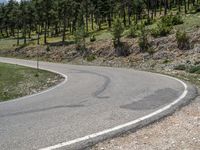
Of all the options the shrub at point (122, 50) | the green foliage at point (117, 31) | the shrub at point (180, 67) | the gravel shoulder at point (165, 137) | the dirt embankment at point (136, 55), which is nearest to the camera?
the gravel shoulder at point (165, 137)

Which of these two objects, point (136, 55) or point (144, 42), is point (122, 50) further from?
point (144, 42)

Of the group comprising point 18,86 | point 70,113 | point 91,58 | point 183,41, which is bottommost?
point 18,86

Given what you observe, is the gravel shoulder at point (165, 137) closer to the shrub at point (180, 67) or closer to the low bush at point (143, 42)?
the shrub at point (180, 67)

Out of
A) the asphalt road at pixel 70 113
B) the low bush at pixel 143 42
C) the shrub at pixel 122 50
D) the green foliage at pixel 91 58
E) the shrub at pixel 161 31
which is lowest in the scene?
the green foliage at pixel 91 58

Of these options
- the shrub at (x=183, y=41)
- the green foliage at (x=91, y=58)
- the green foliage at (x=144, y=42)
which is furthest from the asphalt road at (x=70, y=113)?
the green foliage at (x=91, y=58)

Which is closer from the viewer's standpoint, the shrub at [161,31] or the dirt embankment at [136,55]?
the dirt embankment at [136,55]

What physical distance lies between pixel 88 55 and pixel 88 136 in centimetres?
4103

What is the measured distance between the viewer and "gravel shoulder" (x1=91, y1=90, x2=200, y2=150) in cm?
792

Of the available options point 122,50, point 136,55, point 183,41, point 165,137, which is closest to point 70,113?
point 165,137

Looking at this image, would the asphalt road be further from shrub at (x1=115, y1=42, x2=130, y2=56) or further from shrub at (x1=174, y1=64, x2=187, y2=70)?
shrub at (x1=115, y1=42, x2=130, y2=56)

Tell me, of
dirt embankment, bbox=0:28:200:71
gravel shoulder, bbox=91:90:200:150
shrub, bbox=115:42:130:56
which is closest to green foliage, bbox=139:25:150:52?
dirt embankment, bbox=0:28:200:71

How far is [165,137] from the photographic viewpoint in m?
8.63

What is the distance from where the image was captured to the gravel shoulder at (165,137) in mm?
7918

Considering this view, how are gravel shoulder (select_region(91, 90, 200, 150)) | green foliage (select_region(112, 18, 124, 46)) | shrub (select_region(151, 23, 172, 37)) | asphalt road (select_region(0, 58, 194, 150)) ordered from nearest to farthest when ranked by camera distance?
gravel shoulder (select_region(91, 90, 200, 150)) < asphalt road (select_region(0, 58, 194, 150)) < shrub (select_region(151, 23, 172, 37)) < green foliage (select_region(112, 18, 124, 46))
